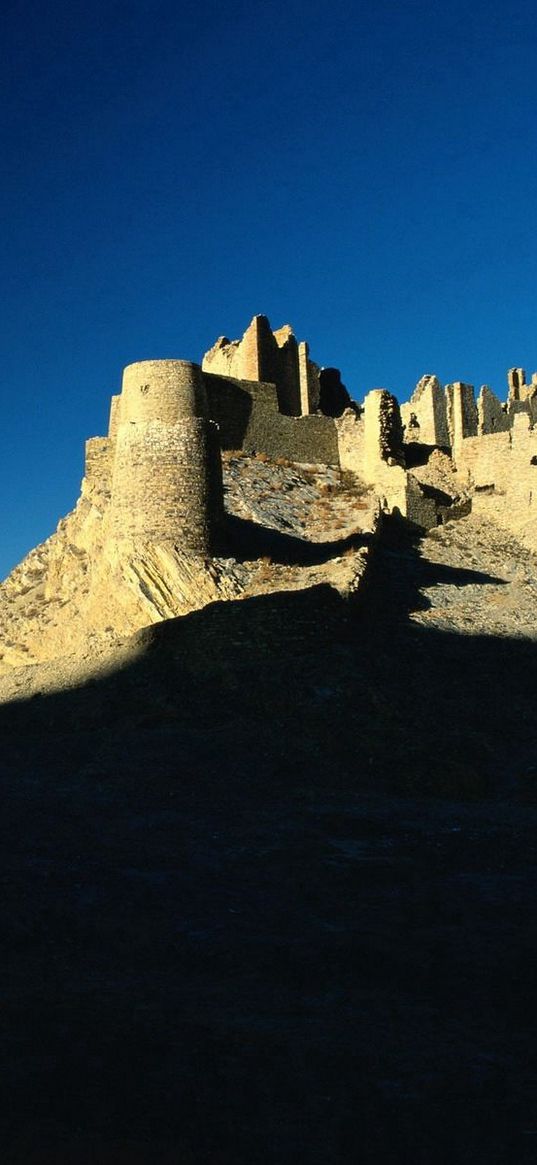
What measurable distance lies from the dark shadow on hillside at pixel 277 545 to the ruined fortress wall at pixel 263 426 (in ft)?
21.5

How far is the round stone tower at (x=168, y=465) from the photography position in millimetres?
18438

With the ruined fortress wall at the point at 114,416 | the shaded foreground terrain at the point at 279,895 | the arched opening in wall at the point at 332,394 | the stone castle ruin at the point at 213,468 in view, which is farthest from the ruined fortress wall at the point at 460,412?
the shaded foreground terrain at the point at 279,895

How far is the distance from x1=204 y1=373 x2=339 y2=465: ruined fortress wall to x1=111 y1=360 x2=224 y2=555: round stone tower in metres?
9.09

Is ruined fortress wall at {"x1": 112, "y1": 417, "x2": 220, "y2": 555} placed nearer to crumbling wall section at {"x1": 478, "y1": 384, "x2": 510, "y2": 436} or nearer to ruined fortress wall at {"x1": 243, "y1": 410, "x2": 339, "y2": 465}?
ruined fortress wall at {"x1": 243, "y1": 410, "x2": 339, "y2": 465}

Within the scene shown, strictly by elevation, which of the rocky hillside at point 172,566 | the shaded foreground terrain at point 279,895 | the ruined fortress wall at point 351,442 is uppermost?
the ruined fortress wall at point 351,442

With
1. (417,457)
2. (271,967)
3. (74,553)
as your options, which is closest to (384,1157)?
(271,967)

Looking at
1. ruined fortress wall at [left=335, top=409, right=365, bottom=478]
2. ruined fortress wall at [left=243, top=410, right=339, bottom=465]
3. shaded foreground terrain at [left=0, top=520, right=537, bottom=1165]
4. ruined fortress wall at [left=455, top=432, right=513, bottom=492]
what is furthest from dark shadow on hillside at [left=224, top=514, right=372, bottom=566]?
ruined fortress wall at [left=455, top=432, right=513, bottom=492]

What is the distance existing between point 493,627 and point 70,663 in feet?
23.3

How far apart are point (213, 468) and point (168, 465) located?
808mm

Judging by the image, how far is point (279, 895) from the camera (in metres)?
9.20

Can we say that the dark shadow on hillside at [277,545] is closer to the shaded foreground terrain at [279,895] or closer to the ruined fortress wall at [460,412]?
the shaded foreground terrain at [279,895]

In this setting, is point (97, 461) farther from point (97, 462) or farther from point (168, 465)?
point (168, 465)

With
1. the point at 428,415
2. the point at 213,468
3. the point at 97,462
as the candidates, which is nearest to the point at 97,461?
the point at 97,462

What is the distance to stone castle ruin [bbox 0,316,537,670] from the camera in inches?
726
